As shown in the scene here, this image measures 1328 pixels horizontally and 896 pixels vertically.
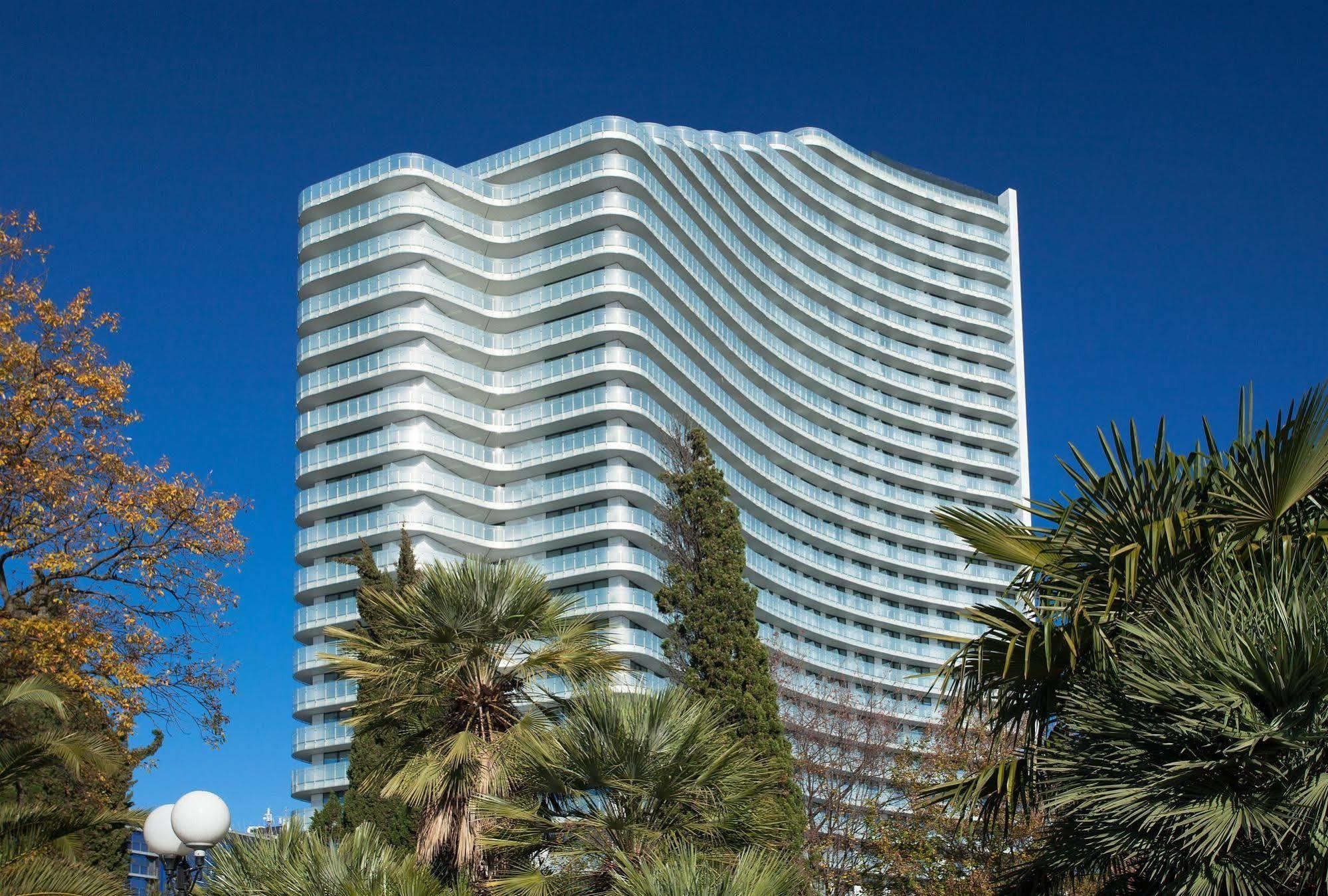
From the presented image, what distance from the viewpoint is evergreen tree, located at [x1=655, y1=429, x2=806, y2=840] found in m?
31.8

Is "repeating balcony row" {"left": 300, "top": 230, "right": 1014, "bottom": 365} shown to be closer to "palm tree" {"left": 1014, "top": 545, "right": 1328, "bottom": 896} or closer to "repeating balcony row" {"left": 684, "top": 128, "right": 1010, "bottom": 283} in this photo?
"repeating balcony row" {"left": 684, "top": 128, "right": 1010, "bottom": 283}

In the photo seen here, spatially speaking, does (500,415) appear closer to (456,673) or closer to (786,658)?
(786,658)

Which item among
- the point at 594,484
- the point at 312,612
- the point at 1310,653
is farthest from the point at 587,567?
the point at 1310,653

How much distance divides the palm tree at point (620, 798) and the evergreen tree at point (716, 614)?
1021cm

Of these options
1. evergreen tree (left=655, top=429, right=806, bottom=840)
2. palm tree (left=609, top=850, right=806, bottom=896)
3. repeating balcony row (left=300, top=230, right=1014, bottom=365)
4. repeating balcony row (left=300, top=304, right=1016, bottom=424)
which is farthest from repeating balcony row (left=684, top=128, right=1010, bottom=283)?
palm tree (left=609, top=850, right=806, bottom=896)

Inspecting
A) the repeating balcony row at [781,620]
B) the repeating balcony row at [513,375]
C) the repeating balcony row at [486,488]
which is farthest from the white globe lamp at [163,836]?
the repeating balcony row at [513,375]

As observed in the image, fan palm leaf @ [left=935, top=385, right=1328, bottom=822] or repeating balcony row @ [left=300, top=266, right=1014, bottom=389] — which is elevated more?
repeating balcony row @ [left=300, top=266, right=1014, bottom=389]

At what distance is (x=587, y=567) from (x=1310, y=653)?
238ft

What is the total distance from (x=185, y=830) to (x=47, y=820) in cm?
177

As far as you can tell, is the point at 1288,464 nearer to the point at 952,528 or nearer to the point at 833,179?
the point at 952,528

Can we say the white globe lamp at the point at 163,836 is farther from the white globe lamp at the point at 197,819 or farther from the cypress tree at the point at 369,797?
the cypress tree at the point at 369,797

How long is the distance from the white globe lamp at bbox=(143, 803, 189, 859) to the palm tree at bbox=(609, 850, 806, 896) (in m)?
5.40

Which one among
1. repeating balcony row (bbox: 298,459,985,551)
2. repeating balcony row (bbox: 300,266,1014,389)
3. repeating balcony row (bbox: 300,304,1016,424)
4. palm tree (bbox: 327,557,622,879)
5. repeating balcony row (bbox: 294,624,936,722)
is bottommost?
palm tree (bbox: 327,557,622,879)

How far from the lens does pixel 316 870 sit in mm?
16906
